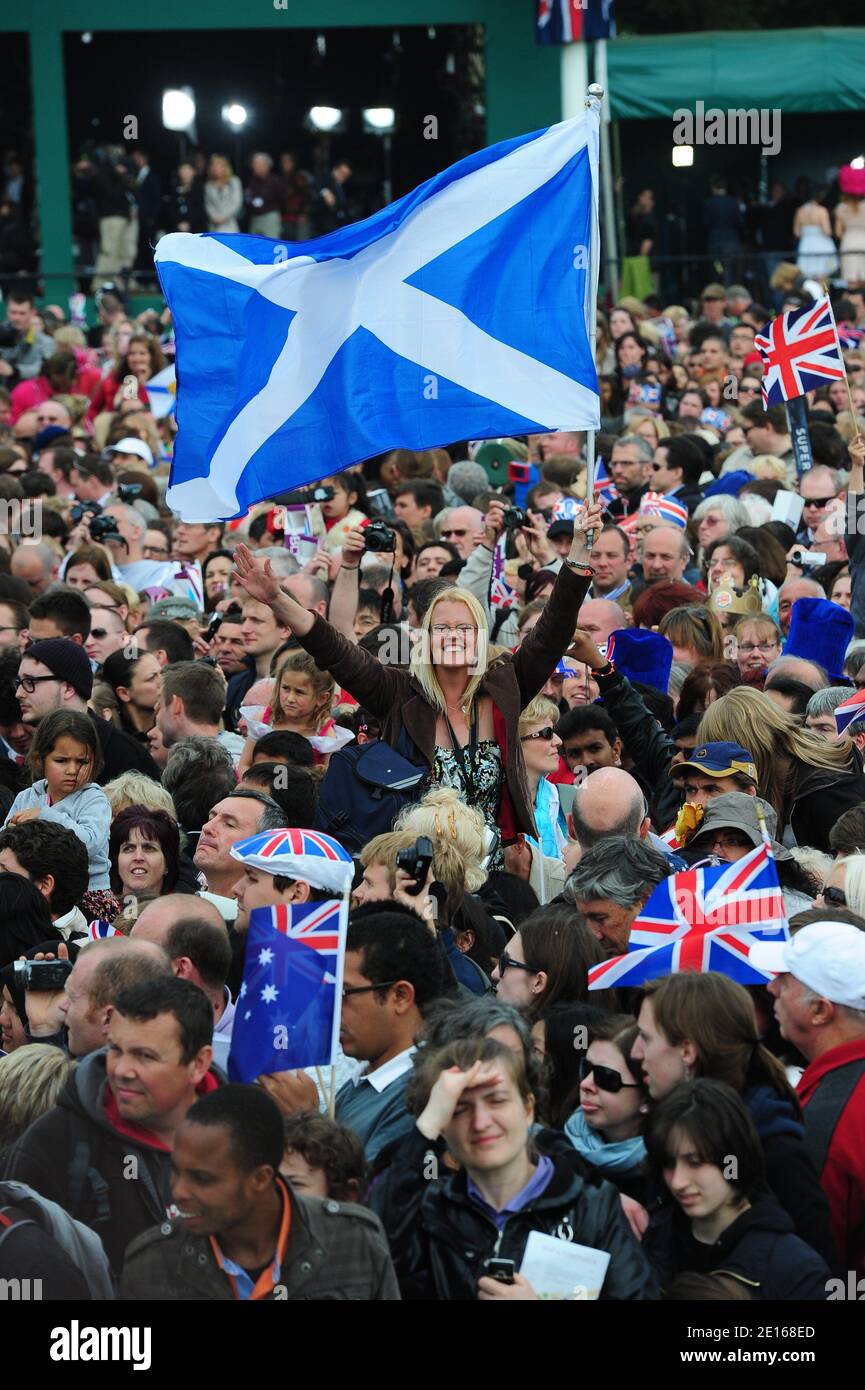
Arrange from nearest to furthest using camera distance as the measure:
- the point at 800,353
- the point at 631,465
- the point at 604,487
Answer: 1. the point at 800,353
2. the point at 604,487
3. the point at 631,465

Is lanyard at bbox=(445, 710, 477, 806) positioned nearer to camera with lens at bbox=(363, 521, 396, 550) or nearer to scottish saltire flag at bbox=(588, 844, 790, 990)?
camera with lens at bbox=(363, 521, 396, 550)

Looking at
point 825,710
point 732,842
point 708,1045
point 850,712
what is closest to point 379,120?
point 825,710

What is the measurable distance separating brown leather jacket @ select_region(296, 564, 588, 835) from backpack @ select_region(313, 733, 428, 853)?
0.25ft

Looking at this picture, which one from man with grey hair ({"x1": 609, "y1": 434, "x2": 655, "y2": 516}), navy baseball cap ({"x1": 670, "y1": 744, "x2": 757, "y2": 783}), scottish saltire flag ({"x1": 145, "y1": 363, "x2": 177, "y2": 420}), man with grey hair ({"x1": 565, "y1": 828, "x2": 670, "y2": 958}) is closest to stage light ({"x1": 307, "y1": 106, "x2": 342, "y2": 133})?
scottish saltire flag ({"x1": 145, "y1": 363, "x2": 177, "y2": 420})

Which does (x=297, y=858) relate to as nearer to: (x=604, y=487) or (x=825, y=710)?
(x=825, y=710)

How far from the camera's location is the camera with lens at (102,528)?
11.0m

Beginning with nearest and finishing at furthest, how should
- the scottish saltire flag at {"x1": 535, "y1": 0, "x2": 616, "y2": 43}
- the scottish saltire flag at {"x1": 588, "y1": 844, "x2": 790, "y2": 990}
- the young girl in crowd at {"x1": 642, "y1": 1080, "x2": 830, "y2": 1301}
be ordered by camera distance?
the young girl in crowd at {"x1": 642, "y1": 1080, "x2": 830, "y2": 1301}
the scottish saltire flag at {"x1": 588, "y1": 844, "x2": 790, "y2": 990}
the scottish saltire flag at {"x1": 535, "y1": 0, "x2": 616, "y2": 43}

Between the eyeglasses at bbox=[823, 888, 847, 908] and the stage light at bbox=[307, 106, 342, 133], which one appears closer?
the eyeglasses at bbox=[823, 888, 847, 908]

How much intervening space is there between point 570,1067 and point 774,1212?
878 millimetres

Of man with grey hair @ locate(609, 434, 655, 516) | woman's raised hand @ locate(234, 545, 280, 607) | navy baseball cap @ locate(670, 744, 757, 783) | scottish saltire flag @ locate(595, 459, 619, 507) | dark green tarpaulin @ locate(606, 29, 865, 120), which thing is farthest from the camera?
dark green tarpaulin @ locate(606, 29, 865, 120)

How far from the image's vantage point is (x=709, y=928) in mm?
5000

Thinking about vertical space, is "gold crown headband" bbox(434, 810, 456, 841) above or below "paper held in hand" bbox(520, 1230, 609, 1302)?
above

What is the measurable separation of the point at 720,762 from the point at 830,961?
6.40 ft

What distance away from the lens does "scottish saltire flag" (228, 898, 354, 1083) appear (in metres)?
4.61
